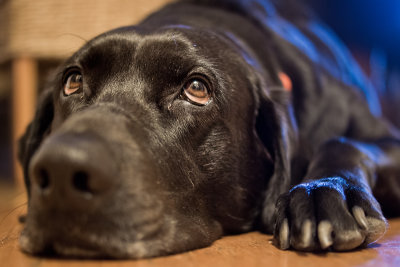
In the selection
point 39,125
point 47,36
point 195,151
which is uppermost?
point 195,151

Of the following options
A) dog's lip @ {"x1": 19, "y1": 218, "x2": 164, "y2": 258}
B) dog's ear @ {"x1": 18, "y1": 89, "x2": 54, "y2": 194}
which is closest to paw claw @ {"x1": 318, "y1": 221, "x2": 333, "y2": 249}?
dog's lip @ {"x1": 19, "y1": 218, "x2": 164, "y2": 258}

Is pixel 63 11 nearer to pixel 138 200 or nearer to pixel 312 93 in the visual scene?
pixel 312 93

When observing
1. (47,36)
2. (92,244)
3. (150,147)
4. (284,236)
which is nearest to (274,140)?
(284,236)

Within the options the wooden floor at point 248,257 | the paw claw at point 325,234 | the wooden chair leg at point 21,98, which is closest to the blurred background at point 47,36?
the wooden chair leg at point 21,98

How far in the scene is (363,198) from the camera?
4.58 ft

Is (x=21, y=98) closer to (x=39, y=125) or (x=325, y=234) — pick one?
(x=39, y=125)

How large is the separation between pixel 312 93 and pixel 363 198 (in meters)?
1.05

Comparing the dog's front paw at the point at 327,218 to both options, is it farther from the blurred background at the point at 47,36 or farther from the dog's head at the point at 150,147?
the blurred background at the point at 47,36

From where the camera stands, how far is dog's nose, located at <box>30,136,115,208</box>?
1072 mm

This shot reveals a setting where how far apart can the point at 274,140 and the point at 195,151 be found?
45 centimetres

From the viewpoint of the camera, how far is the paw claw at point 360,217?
4.32 ft

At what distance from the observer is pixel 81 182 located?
1126mm

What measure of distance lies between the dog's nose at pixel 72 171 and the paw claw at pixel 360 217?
28.7 inches

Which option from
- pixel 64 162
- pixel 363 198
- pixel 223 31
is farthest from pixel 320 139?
pixel 64 162
